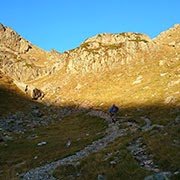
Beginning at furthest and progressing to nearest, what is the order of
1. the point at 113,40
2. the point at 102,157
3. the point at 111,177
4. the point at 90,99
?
1. the point at 113,40
2. the point at 90,99
3. the point at 102,157
4. the point at 111,177

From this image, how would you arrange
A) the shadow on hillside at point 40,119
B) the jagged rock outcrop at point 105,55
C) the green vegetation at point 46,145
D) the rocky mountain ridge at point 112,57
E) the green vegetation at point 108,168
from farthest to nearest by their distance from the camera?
the jagged rock outcrop at point 105,55, the rocky mountain ridge at point 112,57, the shadow on hillside at point 40,119, the green vegetation at point 46,145, the green vegetation at point 108,168

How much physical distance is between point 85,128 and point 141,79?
163 ft

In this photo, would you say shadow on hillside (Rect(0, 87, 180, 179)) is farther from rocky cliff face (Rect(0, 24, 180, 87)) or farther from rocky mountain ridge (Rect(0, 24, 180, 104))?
rocky cliff face (Rect(0, 24, 180, 87))

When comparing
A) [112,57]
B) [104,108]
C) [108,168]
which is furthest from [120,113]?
[112,57]

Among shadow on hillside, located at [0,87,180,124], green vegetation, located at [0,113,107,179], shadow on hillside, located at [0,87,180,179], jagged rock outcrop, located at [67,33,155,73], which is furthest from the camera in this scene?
jagged rock outcrop, located at [67,33,155,73]

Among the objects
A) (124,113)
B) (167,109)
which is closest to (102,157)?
(167,109)

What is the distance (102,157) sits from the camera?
29.5 meters

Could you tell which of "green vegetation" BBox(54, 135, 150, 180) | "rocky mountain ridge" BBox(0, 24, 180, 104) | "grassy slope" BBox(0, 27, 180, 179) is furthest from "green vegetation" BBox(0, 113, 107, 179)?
"rocky mountain ridge" BBox(0, 24, 180, 104)

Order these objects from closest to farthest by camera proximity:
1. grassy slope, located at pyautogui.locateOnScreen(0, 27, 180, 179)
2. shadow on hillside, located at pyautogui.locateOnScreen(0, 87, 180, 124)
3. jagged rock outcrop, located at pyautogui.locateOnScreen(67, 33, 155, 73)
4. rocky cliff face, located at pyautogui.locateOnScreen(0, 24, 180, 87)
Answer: grassy slope, located at pyautogui.locateOnScreen(0, 27, 180, 179) < shadow on hillside, located at pyautogui.locateOnScreen(0, 87, 180, 124) < rocky cliff face, located at pyautogui.locateOnScreen(0, 24, 180, 87) < jagged rock outcrop, located at pyautogui.locateOnScreen(67, 33, 155, 73)

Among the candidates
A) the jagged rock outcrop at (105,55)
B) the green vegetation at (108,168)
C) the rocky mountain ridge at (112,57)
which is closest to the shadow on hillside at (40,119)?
the green vegetation at (108,168)

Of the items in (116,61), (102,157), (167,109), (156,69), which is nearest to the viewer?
(102,157)

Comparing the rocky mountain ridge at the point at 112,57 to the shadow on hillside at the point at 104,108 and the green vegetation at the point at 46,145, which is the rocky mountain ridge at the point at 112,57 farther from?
the green vegetation at the point at 46,145

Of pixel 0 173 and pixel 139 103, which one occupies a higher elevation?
pixel 139 103

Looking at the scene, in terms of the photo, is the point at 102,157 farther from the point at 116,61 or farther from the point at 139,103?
the point at 116,61
